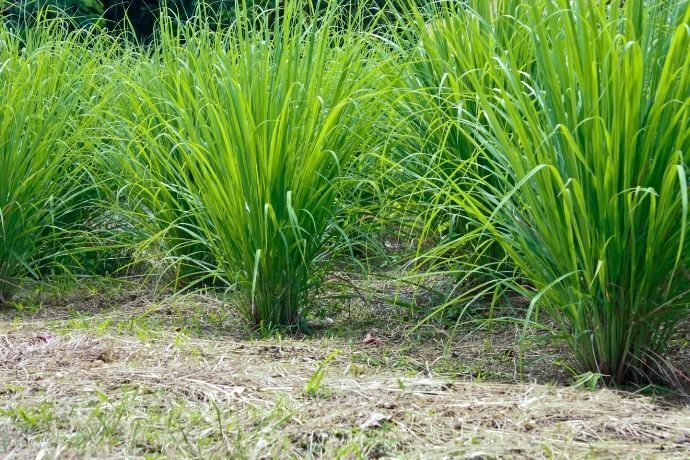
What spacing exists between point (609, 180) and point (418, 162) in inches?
40.2

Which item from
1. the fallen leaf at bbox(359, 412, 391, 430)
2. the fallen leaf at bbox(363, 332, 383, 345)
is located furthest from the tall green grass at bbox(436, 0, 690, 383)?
the fallen leaf at bbox(363, 332, 383, 345)

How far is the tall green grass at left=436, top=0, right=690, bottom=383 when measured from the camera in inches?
98.3

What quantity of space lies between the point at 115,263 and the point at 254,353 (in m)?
2.01

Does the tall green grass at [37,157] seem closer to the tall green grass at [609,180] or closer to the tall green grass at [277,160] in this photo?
the tall green grass at [277,160]

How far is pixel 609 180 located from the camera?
8.23ft

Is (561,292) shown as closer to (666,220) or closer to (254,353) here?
(666,220)

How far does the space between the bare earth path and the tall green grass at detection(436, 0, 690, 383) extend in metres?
0.23

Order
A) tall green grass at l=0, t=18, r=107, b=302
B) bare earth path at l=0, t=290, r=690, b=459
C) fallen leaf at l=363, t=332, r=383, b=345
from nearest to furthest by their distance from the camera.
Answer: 1. bare earth path at l=0, t=290, r=690, b=459
2. fallen leaf at l=363, t=332, r=383, b=345
3. tall green grass at l=0, t=18, r=107, b=302

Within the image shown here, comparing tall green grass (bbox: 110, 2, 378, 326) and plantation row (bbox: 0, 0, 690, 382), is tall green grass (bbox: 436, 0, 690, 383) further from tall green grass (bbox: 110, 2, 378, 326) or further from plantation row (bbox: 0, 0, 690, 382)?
tall green grass (bbox: 110, 2, 378, 326)

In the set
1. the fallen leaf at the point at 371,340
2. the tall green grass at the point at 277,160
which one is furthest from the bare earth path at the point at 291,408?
the tall green grass at the point at 277,160

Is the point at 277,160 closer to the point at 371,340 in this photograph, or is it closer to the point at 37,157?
the point at 371,340

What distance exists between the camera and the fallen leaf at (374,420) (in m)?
2.19

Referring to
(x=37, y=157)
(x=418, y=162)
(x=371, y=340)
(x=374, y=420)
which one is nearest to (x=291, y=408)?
(x=374, y=420)

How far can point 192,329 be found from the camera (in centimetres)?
351
